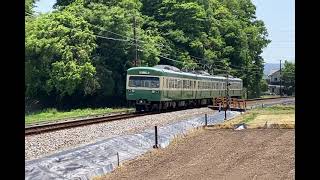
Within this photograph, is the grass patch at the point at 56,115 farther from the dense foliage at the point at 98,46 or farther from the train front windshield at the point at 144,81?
the dense foliage at the point at 98,46

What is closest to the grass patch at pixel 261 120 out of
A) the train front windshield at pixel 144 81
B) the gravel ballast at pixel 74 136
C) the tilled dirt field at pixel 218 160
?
the tilled dirt field at pixel 218 160

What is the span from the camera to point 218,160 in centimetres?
1384

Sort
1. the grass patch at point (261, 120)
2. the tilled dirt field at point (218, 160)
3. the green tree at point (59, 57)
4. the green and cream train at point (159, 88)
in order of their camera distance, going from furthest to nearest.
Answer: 1. the green tree at point (59, 57)
2. the green and cream train at point (159, 88)
3. the grass patch at point (261, 120)
4. the tilled dirt field at point (218, 160)

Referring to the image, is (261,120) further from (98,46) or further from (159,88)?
(98,46)

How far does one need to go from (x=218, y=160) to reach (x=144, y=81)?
696 inches

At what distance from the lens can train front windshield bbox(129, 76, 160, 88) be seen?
30.6m

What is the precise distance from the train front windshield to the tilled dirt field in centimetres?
1046

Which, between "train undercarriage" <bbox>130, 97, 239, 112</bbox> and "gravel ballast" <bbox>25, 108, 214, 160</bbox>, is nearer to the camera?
"gravel ballast" <bbox>25, 108, 214, 160</bbox>

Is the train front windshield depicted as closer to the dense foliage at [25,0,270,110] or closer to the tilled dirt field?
the dense foliage at [25,0,270,110]

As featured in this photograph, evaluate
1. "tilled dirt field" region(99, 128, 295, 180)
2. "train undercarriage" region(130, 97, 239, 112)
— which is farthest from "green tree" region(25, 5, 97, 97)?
"tilled dirt field" region(99, 128, 295, 180)

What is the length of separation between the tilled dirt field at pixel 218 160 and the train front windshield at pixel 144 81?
10.5 metres

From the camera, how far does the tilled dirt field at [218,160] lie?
11.6 m
